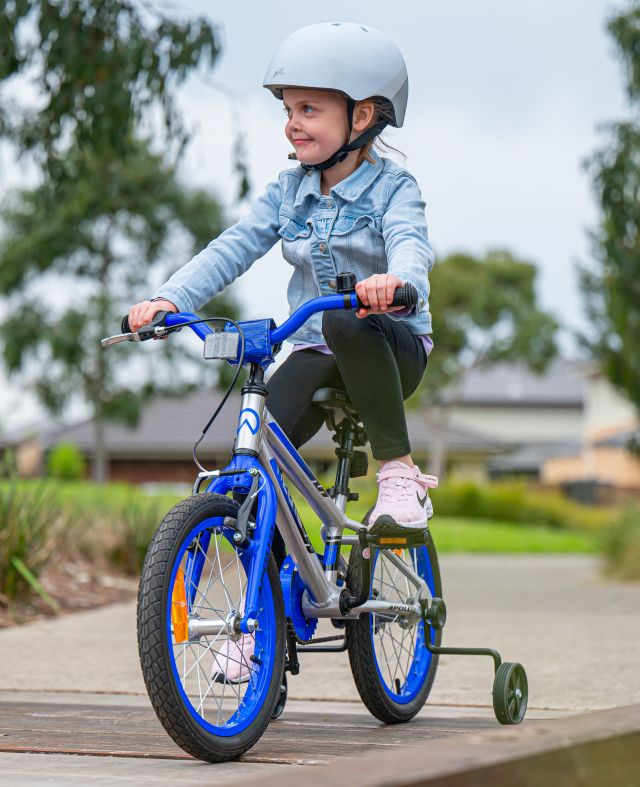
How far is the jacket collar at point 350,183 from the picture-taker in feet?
12.0

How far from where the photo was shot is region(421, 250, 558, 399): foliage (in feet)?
162

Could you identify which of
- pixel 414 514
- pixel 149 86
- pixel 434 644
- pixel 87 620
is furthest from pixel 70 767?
pixel 149 86

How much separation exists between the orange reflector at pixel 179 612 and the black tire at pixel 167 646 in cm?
8

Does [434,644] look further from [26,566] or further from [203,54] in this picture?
[203,54]

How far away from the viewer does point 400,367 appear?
12.1 feet

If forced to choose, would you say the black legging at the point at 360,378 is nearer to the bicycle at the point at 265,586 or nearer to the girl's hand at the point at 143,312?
the bicycle at the point at 265,586

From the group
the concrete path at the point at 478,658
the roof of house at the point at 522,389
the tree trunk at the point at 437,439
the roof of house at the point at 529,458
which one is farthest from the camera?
the roof of house at the point at 522,389

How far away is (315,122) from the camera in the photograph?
3.65m

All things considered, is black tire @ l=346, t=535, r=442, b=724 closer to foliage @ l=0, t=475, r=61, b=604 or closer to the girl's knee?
the girl's knee

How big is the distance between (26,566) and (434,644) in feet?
12.8

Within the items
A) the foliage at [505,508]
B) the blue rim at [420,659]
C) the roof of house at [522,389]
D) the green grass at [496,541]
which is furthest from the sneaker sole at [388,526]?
the roof of house at [522,389]

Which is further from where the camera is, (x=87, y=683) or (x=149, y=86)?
(x=149, y=86)

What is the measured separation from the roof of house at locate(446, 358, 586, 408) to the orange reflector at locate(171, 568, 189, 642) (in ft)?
234

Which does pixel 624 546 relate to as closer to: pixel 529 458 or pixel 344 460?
pixel 344 460
